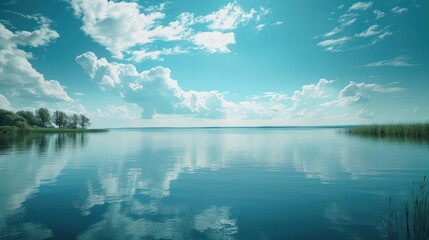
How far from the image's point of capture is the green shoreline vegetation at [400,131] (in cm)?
6488

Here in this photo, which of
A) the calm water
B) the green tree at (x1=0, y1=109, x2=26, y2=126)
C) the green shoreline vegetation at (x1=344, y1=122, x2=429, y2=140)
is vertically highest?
Answer: the green tree at (x1=0, y1=109, x2=26, y2=126)

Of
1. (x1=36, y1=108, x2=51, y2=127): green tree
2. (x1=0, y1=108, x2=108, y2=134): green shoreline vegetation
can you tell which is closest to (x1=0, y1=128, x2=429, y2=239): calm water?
(x1=0, y1=108, x2=108, y2=134): green shoreline vegetation

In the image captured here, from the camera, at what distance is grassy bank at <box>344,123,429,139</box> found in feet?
213

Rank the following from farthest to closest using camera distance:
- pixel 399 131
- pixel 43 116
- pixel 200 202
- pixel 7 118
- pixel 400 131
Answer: pixel 43 116
pixel 7 118
pixel 399 131
pixel 400 131
pixel 200 202

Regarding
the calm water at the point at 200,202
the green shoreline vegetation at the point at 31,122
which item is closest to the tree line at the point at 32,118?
the green shoreline vegetation at the point at 31,122

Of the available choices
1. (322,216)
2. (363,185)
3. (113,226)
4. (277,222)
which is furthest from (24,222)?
(363,185)

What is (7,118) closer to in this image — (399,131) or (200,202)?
(200,202)

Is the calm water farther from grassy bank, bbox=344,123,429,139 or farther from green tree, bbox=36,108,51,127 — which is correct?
green tree, bbox=36,108,51,127

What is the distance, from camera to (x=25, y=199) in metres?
16.8

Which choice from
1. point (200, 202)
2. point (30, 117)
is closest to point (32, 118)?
point (30, 117)

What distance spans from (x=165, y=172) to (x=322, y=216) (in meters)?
17.8

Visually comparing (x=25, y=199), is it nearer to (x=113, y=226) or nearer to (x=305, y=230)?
(x=113, y=226)

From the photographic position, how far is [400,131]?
2894 inches

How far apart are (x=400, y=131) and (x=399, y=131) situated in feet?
0.90
